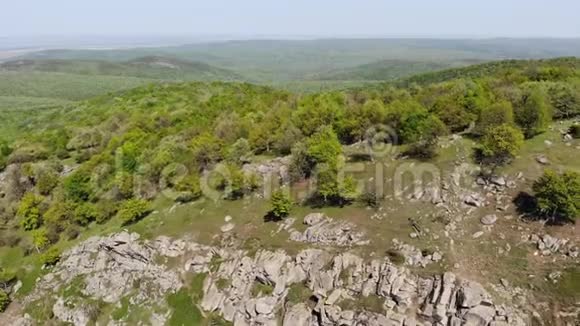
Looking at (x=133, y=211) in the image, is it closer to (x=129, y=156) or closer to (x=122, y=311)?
(x=122, y=311)

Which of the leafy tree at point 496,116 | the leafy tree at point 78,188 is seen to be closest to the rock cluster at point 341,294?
the leafy tree at point 496,116

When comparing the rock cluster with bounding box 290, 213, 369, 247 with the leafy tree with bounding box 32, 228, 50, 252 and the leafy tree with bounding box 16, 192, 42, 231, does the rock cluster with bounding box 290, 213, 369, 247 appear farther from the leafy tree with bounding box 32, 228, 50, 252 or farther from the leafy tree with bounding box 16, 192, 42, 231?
the leafy tree with bounding box 16, 192, 42, 231

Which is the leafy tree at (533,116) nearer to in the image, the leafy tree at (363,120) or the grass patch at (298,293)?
the leafy tree at (363,120)

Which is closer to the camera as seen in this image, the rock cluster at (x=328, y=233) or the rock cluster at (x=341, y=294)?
the rock cluster at (x=341, y=294)

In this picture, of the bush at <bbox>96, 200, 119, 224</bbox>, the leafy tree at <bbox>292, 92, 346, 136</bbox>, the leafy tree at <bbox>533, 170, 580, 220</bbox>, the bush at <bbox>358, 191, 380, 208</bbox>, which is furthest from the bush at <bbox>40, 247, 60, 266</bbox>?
the leafy tree at <bbox>533, 170, 580, 220</bbox>

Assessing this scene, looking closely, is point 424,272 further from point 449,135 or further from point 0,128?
point 0,128
